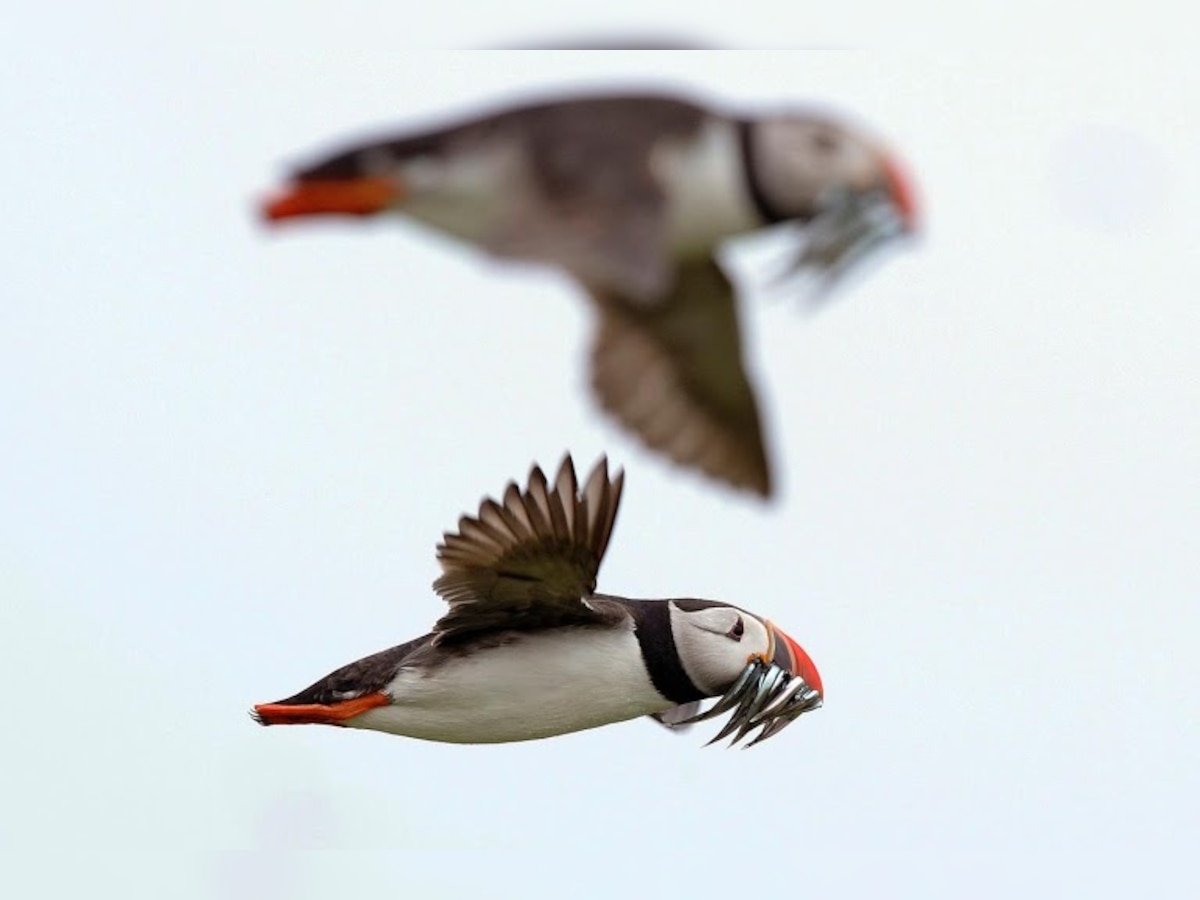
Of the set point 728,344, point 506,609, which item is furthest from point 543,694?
point 728,344

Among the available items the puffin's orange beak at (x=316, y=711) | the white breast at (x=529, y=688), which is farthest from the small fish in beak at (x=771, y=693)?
the puffin's orange beak at (x=316, y=711)

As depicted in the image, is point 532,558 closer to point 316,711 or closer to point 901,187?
point 316,711

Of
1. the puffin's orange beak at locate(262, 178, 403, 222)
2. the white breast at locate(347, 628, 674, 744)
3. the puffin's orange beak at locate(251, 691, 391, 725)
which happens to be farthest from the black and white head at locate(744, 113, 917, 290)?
the puffin's orange beak at locate(251, 691, 391, 725)

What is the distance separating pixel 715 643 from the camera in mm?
5789

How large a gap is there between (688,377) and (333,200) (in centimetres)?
77

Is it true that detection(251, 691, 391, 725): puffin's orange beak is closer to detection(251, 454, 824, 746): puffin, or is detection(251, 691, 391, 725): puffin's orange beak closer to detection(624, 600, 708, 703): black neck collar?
detection(251, 454, 824, 746): puffin

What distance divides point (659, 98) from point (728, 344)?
26.2 inches

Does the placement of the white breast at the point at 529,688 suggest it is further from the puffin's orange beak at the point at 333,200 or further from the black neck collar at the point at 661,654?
the puffin's orange beak at the point at 333,200

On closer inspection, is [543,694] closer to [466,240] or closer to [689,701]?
[689,701]

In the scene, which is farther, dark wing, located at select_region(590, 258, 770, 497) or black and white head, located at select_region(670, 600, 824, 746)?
black and white head, located at select_region(670, 600, 824, 746)

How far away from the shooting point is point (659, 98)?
2.26m

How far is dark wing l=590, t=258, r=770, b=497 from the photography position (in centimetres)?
276

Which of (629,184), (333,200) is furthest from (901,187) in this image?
(333,200)

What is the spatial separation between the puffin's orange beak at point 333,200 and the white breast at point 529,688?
3.41 m
